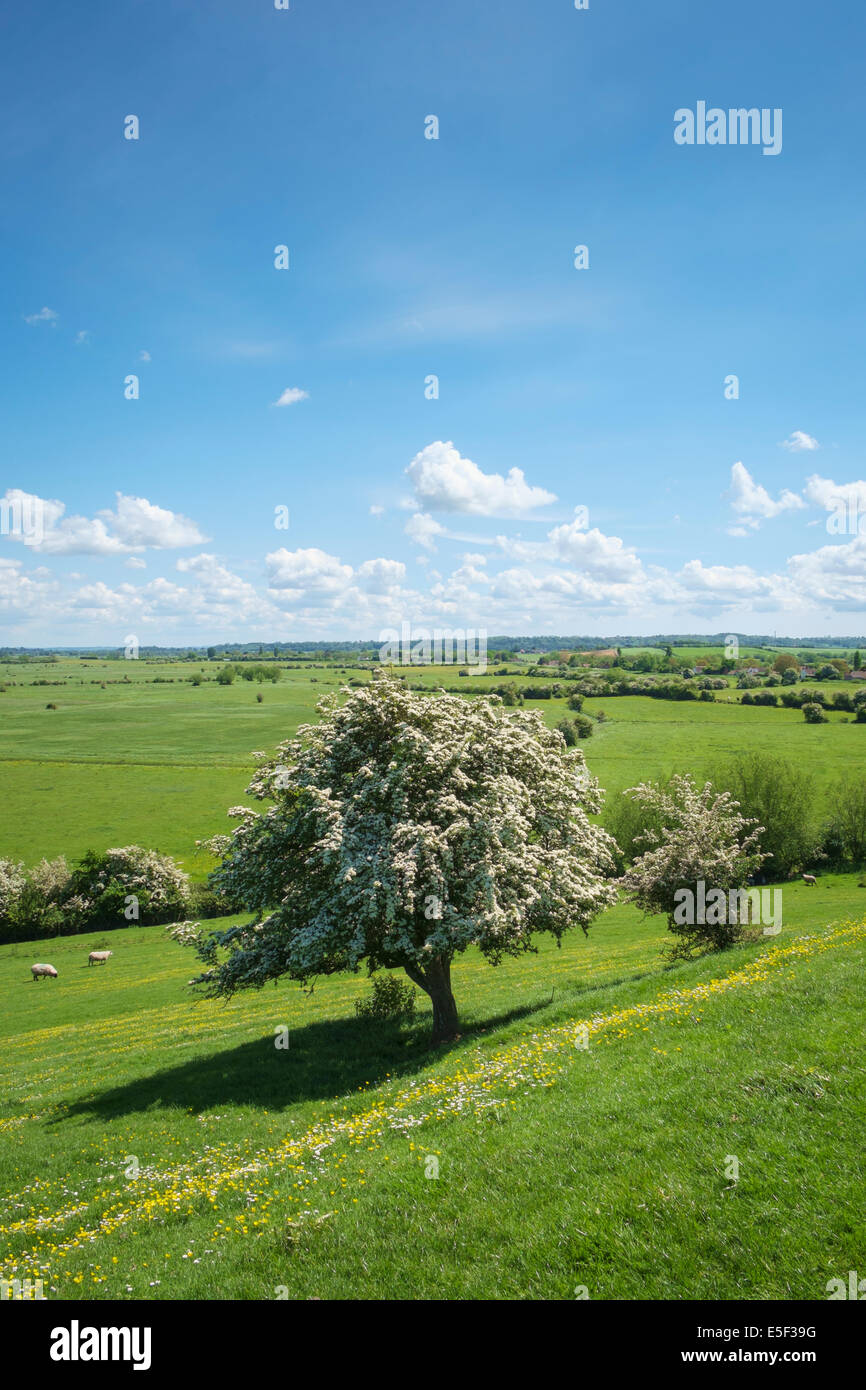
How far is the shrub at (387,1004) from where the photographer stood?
87.4 ft

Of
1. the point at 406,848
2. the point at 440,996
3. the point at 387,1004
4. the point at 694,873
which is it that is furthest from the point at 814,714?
the point at 406,848

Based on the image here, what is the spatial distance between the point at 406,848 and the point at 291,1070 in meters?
8.61

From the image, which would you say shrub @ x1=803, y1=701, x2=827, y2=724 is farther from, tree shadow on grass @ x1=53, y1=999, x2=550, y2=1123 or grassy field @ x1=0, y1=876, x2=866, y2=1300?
tree shadow on grass @ x1=53, y1=999, x2=550, y2=1123

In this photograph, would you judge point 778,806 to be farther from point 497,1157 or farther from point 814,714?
point 497,1157

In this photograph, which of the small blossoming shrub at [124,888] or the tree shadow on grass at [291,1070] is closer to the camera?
the tree shadow on grass at [291,1070]

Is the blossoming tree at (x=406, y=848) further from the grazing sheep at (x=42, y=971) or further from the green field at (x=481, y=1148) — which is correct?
the grazing sheep at (x=42, y=971)

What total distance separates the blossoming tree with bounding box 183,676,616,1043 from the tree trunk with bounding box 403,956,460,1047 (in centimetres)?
5

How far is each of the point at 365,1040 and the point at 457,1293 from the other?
55.2 feet

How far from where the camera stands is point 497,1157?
1112 cm

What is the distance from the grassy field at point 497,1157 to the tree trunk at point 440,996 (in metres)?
0.76

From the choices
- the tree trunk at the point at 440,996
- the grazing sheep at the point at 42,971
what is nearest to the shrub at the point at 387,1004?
the tree trunk at the point at 440,996

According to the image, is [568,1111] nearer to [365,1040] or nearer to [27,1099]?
[365,1040]

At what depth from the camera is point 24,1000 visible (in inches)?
1943
